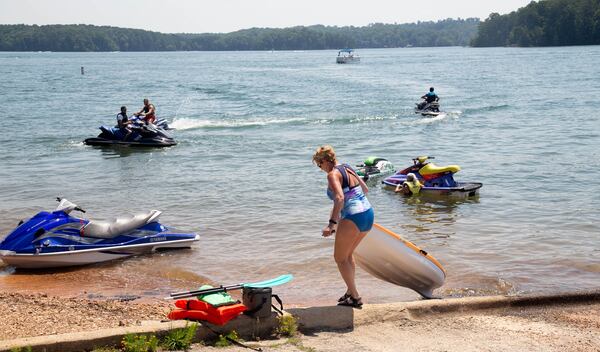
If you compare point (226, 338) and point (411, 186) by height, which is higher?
point (226, 338)

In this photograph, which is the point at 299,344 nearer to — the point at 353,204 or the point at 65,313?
the point at 353,204

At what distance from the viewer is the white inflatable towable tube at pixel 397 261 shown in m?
9.01

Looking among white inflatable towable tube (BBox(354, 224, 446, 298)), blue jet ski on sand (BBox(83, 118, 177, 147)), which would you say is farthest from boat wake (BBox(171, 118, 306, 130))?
white inflatable towable tube (BBox(354, 224, 446, 298))

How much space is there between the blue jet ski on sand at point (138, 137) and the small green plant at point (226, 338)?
1907 centimetres

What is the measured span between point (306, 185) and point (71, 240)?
26.7 feet

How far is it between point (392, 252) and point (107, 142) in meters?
18.8

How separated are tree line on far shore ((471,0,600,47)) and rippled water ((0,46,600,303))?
108 meters

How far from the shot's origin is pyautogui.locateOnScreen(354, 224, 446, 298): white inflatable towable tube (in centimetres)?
901

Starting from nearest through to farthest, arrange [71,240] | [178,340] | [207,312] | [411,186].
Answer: [178,340] < [207,312] < [71,240] < [411,186]

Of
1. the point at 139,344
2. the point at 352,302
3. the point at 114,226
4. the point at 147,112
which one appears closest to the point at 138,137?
the point at 147,112

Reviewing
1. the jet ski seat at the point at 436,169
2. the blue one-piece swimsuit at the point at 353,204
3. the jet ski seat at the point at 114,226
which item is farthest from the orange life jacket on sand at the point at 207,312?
the jet ski seat at the point at 436,169

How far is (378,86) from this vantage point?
55.5 m

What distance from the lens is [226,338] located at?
743cm

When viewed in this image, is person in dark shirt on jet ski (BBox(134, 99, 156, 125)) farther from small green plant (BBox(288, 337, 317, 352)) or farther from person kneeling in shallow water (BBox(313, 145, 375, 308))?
small green plant (BBox(288, 337, 317, 352))
